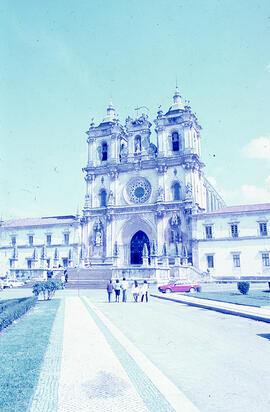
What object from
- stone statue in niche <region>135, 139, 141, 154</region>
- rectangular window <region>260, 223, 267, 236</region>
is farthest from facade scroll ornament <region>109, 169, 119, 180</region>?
rectangular window <region>260, 223, 267, 236</region>

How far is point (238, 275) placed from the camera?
4206 centimetres

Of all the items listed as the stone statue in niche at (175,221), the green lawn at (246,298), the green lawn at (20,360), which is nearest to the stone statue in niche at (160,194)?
the stone statue in niche at (175,221)

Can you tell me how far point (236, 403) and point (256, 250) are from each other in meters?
39.2

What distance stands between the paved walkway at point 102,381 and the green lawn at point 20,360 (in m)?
0.18

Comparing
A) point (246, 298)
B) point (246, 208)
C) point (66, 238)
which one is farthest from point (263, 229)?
point (66, 238)

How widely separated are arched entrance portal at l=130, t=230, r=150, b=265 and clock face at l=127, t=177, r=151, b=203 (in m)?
4.83

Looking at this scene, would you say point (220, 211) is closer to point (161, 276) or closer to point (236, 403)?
point (161, 276)

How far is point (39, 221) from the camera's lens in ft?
194

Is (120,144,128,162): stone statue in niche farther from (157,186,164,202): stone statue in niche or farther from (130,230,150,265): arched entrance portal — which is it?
(130,230,150,265): arched entrance portal

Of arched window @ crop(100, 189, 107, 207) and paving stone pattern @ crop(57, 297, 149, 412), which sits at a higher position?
arched window @ crop(100, 189, 107, 207)

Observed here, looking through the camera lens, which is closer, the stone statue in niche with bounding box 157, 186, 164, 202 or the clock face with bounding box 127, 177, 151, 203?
the stone statue in niche with bounding box 157, 186, 164, 202

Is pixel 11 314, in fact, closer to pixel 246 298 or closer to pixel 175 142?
pixel 246 298

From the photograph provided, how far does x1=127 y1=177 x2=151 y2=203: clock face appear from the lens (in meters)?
50.1

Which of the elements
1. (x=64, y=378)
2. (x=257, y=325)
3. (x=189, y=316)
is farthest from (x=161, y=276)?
(x=64, y=378)
